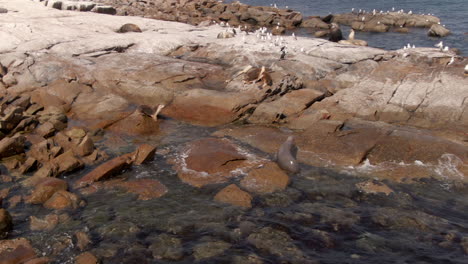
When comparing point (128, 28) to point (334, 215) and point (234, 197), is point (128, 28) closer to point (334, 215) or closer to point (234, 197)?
point (234, 197)

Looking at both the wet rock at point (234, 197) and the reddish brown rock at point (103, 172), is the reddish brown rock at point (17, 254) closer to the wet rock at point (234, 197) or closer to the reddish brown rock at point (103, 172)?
the reddish brown rock at point (103, 172)

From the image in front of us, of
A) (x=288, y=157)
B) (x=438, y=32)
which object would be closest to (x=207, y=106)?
(x=288, y=157)

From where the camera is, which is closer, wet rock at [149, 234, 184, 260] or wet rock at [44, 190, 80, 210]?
wet rock at [149, 234, 184, 260]

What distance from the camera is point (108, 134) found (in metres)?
15.8

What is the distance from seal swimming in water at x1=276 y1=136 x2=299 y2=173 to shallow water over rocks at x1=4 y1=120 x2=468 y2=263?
0.40m

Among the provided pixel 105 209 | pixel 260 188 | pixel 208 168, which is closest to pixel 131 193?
pixel 105 209

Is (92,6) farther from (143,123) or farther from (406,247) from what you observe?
(406,247)

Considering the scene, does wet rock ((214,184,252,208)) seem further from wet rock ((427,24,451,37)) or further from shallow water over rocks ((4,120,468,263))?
wet rock ((427,24,451,37))

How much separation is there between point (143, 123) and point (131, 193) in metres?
→ 5.07

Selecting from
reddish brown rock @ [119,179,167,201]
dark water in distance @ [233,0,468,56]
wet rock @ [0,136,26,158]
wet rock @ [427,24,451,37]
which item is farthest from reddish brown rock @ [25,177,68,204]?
wet rock @ [427,24,451,37]

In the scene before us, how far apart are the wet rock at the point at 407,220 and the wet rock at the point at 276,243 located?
7.89 feet

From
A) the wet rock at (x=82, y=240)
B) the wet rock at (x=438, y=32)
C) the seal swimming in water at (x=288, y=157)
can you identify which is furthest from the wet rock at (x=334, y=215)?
the wet rock at (x=438, y=32)

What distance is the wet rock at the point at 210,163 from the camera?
12367 mm

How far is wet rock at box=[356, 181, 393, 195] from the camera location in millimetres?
11541
